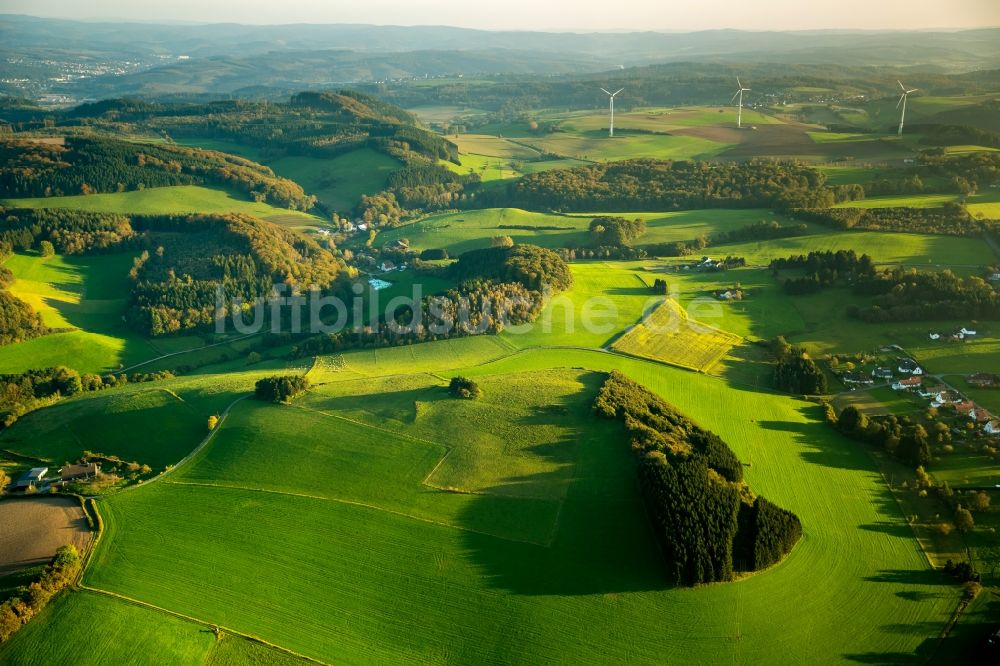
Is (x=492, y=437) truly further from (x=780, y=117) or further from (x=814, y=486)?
(x=780, y=117)

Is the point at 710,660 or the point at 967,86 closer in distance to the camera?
the point at 710,660

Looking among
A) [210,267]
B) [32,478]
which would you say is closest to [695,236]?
[210,267]

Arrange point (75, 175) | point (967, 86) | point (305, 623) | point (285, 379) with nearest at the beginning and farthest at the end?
point (305, 623) < point (285, 379) < point (75, 175) < point (967, 86)

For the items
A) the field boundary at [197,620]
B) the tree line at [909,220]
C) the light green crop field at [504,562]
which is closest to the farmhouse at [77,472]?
the light green crop field at [504,562]

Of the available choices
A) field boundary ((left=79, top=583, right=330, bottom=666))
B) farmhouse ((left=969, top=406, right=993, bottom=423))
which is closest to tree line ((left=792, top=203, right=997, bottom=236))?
farmhouse ((left=969, top=406, right=993, bottom=423))

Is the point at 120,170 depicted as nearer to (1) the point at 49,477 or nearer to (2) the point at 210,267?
(2) the point at 210,267

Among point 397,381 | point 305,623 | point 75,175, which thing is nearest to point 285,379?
point 397,381

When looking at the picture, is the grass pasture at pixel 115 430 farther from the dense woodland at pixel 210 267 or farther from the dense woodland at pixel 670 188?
the dense woodland at pixel 670 188
